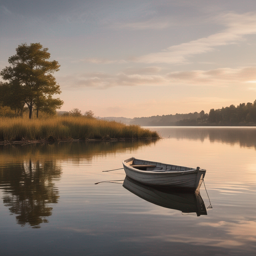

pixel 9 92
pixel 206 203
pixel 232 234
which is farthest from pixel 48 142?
pixel 232 234

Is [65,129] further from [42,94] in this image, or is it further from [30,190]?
[30,190]

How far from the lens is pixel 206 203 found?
913 centimetres

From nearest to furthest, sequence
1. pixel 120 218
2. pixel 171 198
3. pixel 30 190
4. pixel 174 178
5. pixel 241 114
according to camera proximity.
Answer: pixel 120 218 → pixel 171 198 → pixel 174 178 → pixel 30 190 → pixel 241 114

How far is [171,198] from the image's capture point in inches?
391

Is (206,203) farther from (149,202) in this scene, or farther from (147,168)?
(147,168)

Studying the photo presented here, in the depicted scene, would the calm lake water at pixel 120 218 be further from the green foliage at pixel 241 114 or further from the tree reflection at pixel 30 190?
the green foliage at pixel 241 114

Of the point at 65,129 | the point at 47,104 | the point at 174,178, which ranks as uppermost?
the point at 47,104

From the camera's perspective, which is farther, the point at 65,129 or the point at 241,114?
the point at 241,114

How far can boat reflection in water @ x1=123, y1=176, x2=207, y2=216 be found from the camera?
8.63 m

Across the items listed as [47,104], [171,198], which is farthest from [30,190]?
[47,104]

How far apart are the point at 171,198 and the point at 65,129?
29423 millimetres

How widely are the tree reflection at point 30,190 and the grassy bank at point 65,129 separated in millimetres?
15813

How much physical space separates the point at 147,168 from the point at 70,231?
8446 mm

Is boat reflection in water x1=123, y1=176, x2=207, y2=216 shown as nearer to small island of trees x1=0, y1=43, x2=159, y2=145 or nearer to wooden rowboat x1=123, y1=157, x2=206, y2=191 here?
wooden rowboat x1=123, y1=157, x2=206, y2=191
